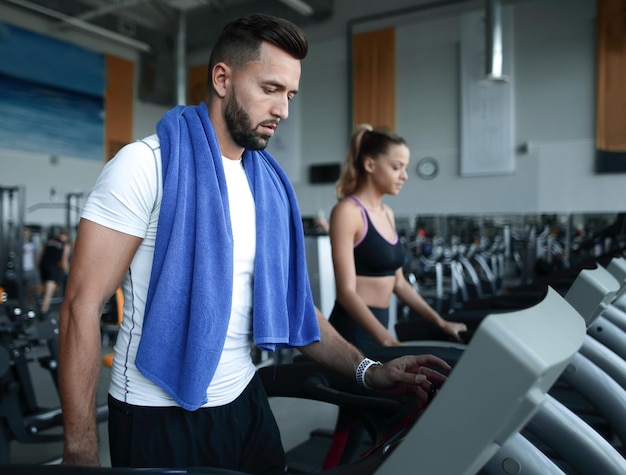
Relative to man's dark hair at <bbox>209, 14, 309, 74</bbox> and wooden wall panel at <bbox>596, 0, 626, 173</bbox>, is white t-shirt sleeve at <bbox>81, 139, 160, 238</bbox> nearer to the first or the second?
man's dark hair at <bbox>209, 14, 309, 74</bbox>

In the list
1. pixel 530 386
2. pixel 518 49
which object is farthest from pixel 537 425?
pixel 518 49

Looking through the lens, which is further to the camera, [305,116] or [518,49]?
[305,116]

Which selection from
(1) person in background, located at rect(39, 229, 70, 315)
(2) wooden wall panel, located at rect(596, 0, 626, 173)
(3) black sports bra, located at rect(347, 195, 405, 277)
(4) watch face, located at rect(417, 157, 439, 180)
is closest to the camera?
(3) black sports bra, located at rect(347, 195, 405, 277)

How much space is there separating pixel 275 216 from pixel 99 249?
39 cm

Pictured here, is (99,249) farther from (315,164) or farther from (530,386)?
(315,164)

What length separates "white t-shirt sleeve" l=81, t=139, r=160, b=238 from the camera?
2.95 ft

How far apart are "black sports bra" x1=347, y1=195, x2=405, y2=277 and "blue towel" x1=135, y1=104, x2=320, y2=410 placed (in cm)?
87

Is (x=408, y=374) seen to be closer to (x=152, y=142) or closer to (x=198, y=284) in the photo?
(x=198, y=284)

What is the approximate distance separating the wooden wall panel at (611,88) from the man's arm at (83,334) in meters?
8.35

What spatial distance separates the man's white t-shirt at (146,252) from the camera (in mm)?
909

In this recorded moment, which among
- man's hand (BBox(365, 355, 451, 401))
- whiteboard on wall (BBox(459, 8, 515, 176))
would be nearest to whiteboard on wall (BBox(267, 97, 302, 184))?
whiteboard on wall (BBox(459, 8, 515, 176))

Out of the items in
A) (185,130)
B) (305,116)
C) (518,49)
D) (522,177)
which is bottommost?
(185,130)

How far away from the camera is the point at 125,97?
10922 mm

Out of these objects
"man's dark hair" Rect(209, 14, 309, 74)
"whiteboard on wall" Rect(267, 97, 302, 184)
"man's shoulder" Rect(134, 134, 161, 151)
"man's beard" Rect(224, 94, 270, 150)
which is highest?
"whiteboard on wall" Rect(267, 97, 302, 184)
